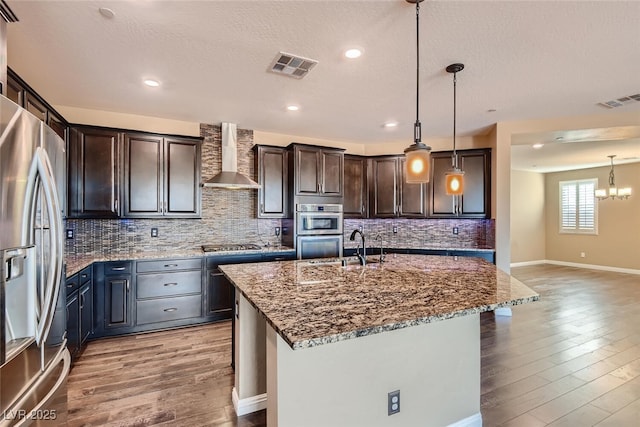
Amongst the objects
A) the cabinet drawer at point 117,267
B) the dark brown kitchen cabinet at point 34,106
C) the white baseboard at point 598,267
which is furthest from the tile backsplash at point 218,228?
the white baseboard at point 598,267

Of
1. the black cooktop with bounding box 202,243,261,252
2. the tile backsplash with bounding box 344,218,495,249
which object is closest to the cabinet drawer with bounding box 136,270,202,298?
the black cooktop with bounding box 202,243,261,252

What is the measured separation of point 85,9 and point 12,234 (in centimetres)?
155

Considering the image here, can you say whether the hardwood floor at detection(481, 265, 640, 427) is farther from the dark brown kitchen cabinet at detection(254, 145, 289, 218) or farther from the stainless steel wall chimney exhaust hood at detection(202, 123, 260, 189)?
the stainless steel wall chimney exhaust hood at detection(202, 123, 260, 189)

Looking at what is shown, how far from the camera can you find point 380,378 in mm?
1683

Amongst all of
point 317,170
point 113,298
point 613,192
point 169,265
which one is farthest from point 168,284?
point 613,192

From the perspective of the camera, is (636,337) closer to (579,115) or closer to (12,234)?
(579,115)

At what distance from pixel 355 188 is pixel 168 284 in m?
3.12

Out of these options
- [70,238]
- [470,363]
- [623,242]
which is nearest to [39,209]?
[470,363]

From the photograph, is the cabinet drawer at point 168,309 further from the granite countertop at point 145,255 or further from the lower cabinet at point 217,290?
the granite countertop at point 145,255

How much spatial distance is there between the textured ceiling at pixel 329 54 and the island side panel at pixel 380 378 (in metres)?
1.93

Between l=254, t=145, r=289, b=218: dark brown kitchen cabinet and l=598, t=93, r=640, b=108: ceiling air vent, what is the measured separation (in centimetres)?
399

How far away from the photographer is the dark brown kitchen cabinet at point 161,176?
3797 millimetres

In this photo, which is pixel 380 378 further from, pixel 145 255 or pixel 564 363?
pixel 145 255

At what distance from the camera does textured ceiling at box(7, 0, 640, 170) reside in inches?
77.4
